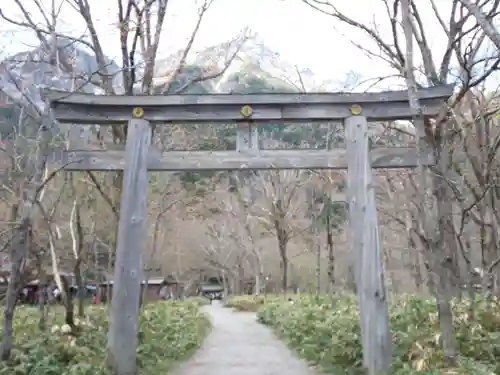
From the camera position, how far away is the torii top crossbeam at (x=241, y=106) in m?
7.41

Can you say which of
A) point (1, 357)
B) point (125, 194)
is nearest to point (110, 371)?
point (1, 357)

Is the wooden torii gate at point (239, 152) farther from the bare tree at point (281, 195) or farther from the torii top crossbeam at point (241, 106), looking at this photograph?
the bare tree at point (281, 195)

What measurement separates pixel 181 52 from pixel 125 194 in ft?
15.9

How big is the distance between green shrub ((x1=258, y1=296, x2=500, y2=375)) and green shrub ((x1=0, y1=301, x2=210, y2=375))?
261 centimetres

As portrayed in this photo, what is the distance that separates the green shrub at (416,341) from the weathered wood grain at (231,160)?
279cm

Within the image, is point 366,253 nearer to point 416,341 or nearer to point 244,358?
point 416,341

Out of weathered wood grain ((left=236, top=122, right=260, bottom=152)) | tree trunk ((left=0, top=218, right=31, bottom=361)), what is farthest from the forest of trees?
weathered wood grain ((left=236, top=122, right=260, bottom=152))

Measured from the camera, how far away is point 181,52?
10875mm

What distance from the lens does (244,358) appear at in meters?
9.71

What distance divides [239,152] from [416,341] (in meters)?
4.05

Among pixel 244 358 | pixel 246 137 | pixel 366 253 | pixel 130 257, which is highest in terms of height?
pixel 246 137

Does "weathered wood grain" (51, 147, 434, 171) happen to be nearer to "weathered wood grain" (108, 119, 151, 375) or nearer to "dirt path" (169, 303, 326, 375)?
"weathered wood grain" (108, 119, 151, 375)

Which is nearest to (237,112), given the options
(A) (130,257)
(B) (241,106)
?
(B) (241,106)

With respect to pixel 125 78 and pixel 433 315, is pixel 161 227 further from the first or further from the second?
pixel 433 315
